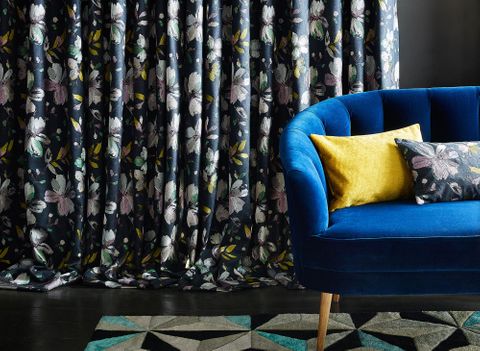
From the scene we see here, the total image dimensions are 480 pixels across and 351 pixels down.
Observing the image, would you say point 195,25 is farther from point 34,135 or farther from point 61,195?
point 61,195

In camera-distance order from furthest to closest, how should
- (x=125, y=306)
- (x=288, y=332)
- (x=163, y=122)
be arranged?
(x=163, y=122) < (x=125, y=306) < (x=288, y=332)

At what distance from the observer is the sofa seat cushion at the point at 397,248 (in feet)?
6.56

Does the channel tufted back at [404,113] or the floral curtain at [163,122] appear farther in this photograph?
the floral curtain at [163,122]

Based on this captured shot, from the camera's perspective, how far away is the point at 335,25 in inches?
113

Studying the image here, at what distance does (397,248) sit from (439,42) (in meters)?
1.43

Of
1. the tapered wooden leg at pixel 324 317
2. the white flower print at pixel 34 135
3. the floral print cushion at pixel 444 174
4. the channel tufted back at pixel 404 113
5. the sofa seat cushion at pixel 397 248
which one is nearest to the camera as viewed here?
the sofa seat cushion at pixel 397 248

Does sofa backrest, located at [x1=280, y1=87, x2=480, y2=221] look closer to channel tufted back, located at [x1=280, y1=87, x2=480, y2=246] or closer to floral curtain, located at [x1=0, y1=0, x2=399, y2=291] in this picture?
channel tufted back, located at [x1=280, y1=87, x2=480, y2=246]

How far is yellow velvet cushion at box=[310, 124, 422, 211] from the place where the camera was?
239cm

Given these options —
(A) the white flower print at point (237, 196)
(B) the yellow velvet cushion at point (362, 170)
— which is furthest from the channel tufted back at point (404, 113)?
(A) the white flower print at point (237, 196)

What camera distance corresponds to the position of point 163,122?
2.98 m

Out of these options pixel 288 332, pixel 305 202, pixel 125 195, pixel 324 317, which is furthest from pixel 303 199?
pixel 125 195

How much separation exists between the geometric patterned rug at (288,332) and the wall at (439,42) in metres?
1.16

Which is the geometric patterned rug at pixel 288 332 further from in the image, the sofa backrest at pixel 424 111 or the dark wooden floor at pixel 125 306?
the sofa backrest at pixel 424 111

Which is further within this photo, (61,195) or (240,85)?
(61,195)
